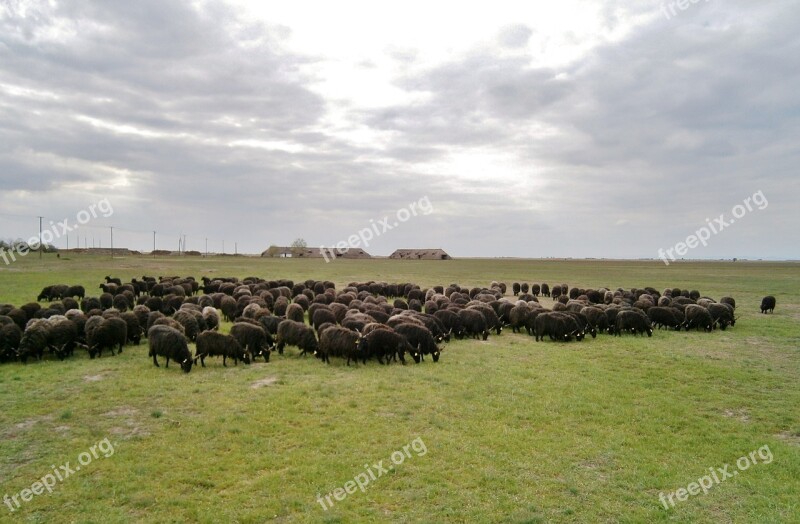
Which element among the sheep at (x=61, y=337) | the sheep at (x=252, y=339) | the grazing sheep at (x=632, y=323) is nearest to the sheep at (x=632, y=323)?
the grazing sheep at (x=632, y=323)

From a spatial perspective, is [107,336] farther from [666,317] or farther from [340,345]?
[666,317]

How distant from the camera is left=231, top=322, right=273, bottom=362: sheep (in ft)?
53.4

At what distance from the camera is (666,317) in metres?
24.2

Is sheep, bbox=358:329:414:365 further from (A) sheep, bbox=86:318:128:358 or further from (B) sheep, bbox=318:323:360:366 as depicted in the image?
(A) sheep, bbox=86:318:128:358

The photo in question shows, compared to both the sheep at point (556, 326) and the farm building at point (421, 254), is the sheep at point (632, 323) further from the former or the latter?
the farm building at point (421, 254)

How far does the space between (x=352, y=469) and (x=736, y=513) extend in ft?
19.7

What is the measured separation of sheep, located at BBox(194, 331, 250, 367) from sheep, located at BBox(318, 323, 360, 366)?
2484 millimetres

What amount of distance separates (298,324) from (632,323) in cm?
1534

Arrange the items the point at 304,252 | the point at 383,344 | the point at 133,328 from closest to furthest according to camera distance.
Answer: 1. the point at 383,344
2. the point at 133,328
3. the point at 304,252

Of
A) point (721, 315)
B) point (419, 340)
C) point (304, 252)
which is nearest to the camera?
point (419, 340)

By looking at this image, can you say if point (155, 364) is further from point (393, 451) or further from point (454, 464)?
point (454, 464)

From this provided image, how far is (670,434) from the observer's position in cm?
1014

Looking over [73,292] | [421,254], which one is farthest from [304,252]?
[73,292]

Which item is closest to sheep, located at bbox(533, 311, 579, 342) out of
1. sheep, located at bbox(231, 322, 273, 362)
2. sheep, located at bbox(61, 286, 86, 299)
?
sheep, located at bbox(231, 322, 273, 362)
